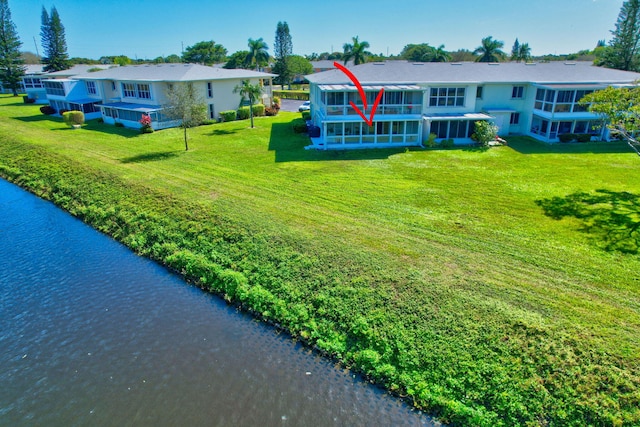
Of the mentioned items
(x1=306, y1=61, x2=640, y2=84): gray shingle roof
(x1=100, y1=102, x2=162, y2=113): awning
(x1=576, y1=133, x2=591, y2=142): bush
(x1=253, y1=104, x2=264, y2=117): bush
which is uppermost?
(x1=306, y1=61, x2=640, y2=84): gray shingle roof

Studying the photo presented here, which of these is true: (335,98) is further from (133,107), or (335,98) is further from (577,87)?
(133,107)

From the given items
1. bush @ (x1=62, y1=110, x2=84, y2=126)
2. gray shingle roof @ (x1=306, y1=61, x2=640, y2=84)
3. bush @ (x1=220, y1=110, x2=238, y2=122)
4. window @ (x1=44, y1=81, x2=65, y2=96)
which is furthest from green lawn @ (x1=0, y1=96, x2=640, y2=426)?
window @ (x1=44, y1=81, x2=65, y2=96)

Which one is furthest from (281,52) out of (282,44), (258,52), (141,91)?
(141,91)

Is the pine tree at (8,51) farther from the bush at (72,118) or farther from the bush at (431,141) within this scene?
the bush at (431,141)

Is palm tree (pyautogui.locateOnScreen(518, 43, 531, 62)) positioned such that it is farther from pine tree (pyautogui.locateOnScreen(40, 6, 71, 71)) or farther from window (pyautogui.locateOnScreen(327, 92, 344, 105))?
pine tree (pyautogui.locateOnScreen(40, 6, 71, 71))

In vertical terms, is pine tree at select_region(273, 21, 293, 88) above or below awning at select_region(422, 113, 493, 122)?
above

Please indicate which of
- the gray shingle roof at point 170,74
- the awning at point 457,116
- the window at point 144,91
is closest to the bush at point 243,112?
the gray shingle roof at point 170,74
